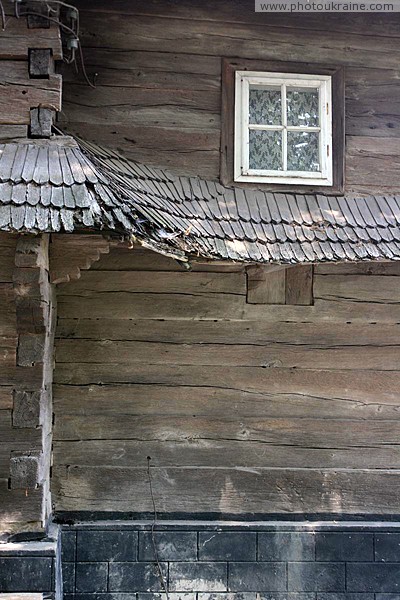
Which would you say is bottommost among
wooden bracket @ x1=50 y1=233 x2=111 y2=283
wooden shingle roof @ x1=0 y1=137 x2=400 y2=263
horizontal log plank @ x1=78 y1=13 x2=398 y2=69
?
wooden bracket @ x1=50 y1=233 x2=111 y2=283

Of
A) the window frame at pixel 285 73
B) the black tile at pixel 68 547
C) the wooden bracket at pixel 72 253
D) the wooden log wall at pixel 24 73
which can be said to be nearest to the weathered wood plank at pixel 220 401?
the black tile at pixel 68 547

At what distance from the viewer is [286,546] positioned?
15.6ft

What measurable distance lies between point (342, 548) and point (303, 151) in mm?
2967

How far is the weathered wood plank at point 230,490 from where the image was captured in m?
4.77

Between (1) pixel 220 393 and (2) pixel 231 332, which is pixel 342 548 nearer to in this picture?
(1) pixel 220 393

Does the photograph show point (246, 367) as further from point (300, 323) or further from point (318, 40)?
point (318, 40)

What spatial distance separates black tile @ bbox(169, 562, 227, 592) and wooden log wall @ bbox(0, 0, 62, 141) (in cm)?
314

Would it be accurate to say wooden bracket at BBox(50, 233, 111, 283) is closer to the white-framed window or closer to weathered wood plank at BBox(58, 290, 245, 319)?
weathered wood plank at BBox(58, 290, 245, 319)

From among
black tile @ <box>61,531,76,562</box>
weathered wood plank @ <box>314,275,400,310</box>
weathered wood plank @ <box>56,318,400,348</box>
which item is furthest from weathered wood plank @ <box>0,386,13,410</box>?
weathered wood plank @ <box>314,275,400,310</box>

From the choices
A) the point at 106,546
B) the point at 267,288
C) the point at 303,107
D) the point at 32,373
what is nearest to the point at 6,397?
the point at 32,373

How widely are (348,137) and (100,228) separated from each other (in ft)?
7.79

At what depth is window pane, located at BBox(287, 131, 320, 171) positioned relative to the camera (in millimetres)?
5035

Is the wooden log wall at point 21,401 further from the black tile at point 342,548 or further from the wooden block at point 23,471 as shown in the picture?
the black tile at point 342,548

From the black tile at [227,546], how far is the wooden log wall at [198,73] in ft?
8.65
